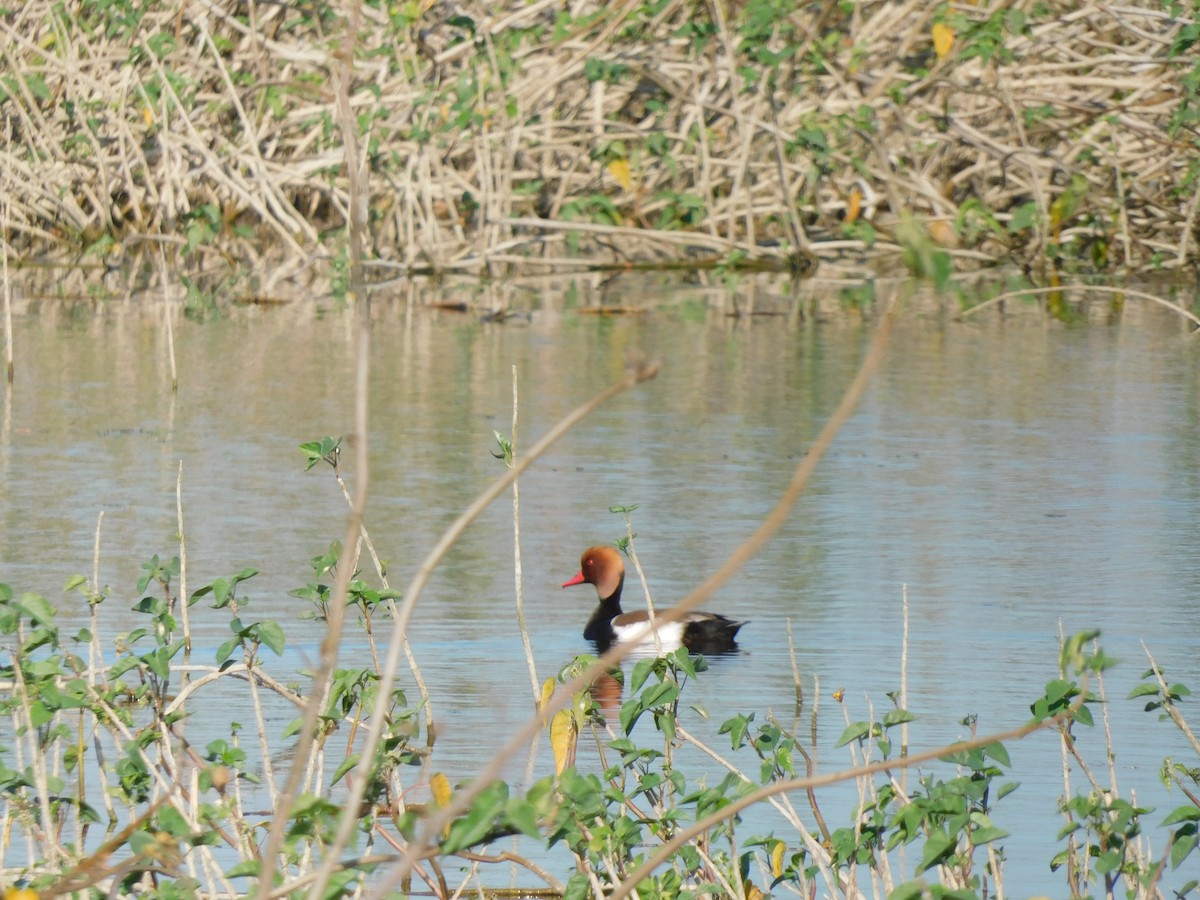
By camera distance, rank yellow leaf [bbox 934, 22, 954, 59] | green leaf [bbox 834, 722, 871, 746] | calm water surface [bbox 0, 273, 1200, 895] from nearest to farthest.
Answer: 1. green leaf [bbox 834, 722, 871, 746]
2. calm water surface [bbox 0, 273, 1200, 895]
3. yellow leaf [bbox 934, 22, 954, 59]

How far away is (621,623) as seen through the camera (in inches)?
243

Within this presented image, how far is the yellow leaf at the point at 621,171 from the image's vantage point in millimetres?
17578

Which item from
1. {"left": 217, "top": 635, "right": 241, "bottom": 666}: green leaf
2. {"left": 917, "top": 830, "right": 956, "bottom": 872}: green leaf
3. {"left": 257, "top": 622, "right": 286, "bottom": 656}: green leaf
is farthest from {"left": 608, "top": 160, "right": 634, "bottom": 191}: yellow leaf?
{"left": 917, "top": 830, "right": 956, "bottom": 872}: green leaf

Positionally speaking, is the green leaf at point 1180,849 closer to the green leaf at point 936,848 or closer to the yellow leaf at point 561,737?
the green leaf at point 936,848

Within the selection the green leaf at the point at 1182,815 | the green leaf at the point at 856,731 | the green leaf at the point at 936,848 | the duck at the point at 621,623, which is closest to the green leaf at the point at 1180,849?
the green leaf at the point at 1182,815

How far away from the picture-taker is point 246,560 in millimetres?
6934

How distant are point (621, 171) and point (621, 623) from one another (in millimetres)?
11731

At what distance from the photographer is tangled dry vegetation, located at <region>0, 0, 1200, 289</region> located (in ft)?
52.9

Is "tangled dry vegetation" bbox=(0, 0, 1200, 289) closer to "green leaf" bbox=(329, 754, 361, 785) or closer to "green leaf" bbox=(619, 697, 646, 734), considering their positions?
"green leaf" bbox=(619, 697, 646, 734)

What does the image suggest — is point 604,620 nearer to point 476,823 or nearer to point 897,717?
point 897,717

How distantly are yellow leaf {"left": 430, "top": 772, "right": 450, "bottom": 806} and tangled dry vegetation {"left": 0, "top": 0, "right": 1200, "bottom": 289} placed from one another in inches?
481

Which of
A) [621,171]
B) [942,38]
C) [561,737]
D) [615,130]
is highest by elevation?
[942,38]

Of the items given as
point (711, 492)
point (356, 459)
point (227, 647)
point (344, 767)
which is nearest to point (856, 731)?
point (344, 767)

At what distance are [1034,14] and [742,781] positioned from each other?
49.5ft
